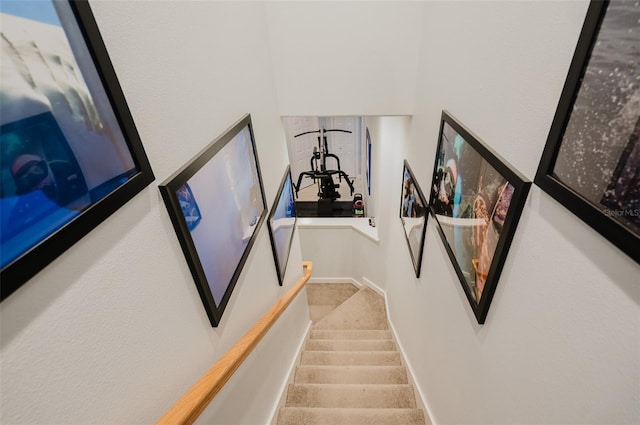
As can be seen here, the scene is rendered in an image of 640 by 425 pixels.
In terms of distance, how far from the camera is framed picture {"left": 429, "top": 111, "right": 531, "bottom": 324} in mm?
960

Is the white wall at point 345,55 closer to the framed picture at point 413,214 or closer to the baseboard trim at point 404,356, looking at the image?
the framed picture at point 413,214

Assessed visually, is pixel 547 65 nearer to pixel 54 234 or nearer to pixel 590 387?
pixel 590 387

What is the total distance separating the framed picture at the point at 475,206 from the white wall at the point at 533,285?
0.03 metres

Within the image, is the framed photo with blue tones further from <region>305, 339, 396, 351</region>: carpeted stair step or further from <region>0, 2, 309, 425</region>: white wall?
<region>305, 339, 396, 351</region>: carpeted stair step

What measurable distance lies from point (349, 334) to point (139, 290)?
3.40 metres

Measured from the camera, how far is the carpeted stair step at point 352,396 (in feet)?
7.84

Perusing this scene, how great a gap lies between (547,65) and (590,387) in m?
0.77

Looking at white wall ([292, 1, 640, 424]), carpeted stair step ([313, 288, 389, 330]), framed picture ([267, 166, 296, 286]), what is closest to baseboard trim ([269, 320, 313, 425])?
carpeted stair step ([313, 288, 389, 330])

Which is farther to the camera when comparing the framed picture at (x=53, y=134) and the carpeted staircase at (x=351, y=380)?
the carpeted staircase at (x=351, y=380)

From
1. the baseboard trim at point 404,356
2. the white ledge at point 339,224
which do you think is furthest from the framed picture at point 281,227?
the white ledge at point 339,224

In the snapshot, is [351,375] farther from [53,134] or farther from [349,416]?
[53,134]

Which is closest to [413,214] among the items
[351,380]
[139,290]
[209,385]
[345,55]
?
[345,55]

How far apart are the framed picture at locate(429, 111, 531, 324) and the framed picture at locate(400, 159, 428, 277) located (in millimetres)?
422

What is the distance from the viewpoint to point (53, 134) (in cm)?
52
